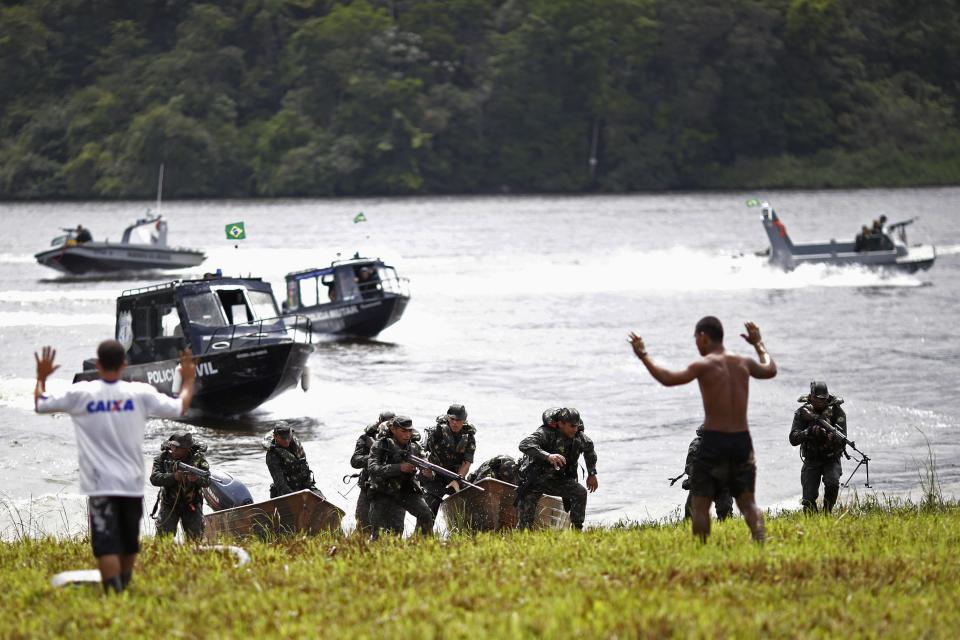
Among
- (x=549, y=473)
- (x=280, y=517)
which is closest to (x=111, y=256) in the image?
(x=280, y=517)

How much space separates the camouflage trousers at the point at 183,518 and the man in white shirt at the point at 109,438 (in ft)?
17.0

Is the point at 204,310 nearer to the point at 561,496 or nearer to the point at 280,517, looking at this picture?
the point at 280,517

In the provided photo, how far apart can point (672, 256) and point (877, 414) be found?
146ft

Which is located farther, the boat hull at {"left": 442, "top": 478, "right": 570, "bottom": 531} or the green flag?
the green flag

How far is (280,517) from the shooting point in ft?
44.7

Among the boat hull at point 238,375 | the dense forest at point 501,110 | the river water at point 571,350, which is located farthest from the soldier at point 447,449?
the dense forest at point 501,110

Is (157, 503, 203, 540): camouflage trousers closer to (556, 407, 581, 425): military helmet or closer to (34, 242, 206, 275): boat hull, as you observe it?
(556, 407, 581, 425): military helmet

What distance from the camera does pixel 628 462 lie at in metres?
21.6

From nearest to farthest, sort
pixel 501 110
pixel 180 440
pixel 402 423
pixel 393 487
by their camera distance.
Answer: pixel 402 423 < pixel 393 487 < pixel 180 440 < pixel 501 110

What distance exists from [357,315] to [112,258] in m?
23.4

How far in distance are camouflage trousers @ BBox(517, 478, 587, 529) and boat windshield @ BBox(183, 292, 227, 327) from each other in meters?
13.0

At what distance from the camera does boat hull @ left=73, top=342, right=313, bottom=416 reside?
2562cm

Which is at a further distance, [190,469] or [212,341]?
[212,341]

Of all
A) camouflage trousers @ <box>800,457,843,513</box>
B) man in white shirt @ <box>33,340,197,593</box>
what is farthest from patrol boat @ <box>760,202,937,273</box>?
man in white shirt @ <box>33,340,197,593</box>
